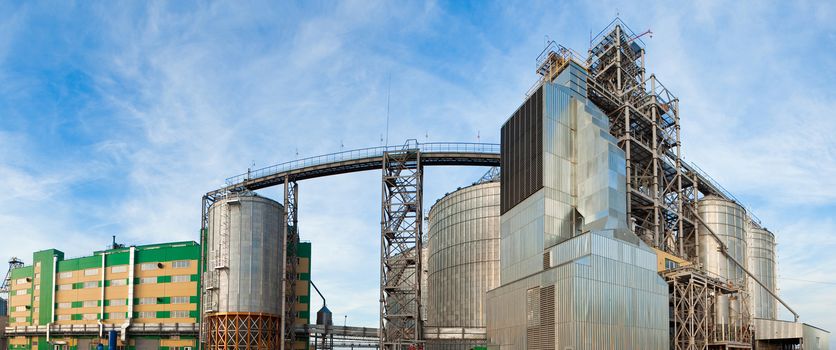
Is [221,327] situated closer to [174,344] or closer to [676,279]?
[174,344]

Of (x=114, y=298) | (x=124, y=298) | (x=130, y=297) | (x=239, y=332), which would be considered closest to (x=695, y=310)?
(x=239, y=332)

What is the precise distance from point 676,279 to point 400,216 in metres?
30.5

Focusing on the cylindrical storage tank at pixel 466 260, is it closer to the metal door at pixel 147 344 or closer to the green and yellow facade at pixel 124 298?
the green and yellow facade at pixel 124 298

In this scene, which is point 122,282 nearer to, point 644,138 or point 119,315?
point 119,315

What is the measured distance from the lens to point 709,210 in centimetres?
6725

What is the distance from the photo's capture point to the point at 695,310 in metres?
52.1

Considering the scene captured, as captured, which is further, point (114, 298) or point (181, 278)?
point (114, 298)

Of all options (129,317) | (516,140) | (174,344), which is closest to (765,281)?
(516,140)

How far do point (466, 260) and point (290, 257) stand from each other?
20382 millimetres

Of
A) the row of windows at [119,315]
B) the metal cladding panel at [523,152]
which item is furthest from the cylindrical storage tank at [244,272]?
the metal cladding panel at [523,152]

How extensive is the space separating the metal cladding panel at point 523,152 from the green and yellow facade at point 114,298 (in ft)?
150

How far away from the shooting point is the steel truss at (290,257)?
77.8 metres

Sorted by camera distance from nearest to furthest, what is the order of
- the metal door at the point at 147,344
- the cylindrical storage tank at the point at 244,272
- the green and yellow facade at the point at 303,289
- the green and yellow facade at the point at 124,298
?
1. the cylindrical storage tank at the point at 244,272
2. the green and yellow facade at the point at 303,289
3. the green and yellow facade at the point at 124,298
4. the metal door at the point at 147,344

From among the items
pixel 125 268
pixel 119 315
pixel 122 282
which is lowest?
pixel 119 315
